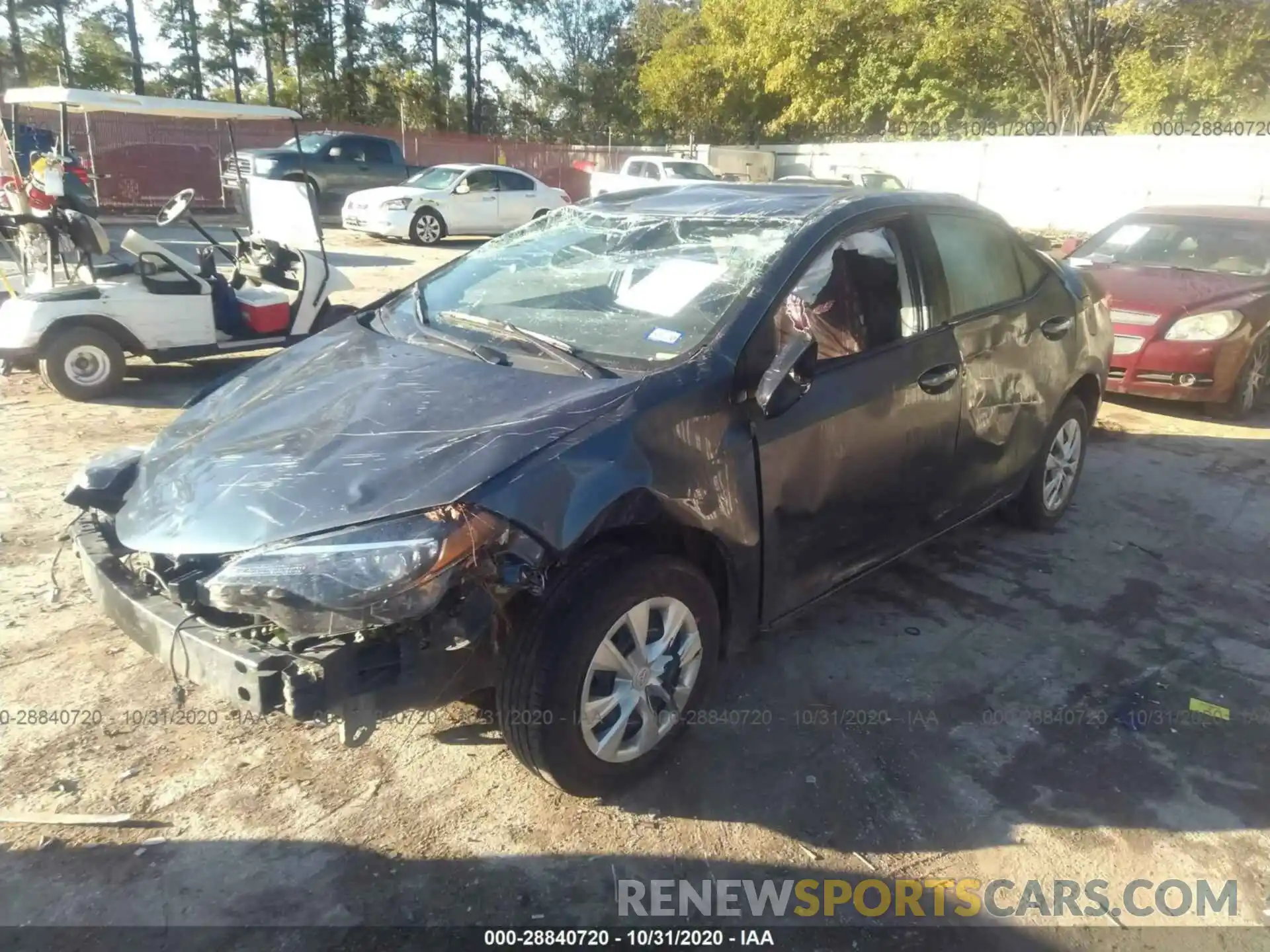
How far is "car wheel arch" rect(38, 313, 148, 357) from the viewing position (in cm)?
658

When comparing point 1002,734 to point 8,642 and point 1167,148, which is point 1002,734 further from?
point 1167,148

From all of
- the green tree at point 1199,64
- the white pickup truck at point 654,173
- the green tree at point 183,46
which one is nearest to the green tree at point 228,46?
the green tree at point 183,46

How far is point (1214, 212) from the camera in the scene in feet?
27.8

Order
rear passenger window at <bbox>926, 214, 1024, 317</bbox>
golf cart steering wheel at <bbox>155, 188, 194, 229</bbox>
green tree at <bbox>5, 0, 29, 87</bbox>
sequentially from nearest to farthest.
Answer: rear passenger window at <bbox>926, 214, 1024, 317</bbox> < golf cart steering wheel at <bbox>155, 188, 194, 229</bbox> < green tree at <bbox>5, 0, 29, 87</bbox>

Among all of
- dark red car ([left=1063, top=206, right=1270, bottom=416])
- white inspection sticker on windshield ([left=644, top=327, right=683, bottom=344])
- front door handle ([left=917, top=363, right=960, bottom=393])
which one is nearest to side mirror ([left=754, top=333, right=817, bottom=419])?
white inspection sticker on windshield ([left=644, top=327, right=683, bottom=344])

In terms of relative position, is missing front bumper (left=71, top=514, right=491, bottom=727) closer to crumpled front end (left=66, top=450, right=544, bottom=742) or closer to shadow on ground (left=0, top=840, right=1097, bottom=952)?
crumpled front end (left=66, top=450, right=544, bottom=742)

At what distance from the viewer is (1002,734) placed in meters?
3.28

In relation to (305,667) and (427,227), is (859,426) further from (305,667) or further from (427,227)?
(427,227)

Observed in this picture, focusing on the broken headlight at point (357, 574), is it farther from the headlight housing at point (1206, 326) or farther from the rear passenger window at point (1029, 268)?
the headlight housing at point (1206, 326)

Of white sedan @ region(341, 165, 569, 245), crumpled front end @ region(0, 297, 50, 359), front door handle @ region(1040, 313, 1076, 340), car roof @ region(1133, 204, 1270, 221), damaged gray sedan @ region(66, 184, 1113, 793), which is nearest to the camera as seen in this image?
damaged gray sedan @ region(66, 184, 1113, 793)

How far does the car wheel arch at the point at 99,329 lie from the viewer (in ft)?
21.6

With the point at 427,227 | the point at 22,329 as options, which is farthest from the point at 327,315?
the point at 427,227

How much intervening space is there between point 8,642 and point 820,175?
28585 millimetres

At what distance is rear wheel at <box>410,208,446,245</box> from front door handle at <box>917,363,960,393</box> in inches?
576
